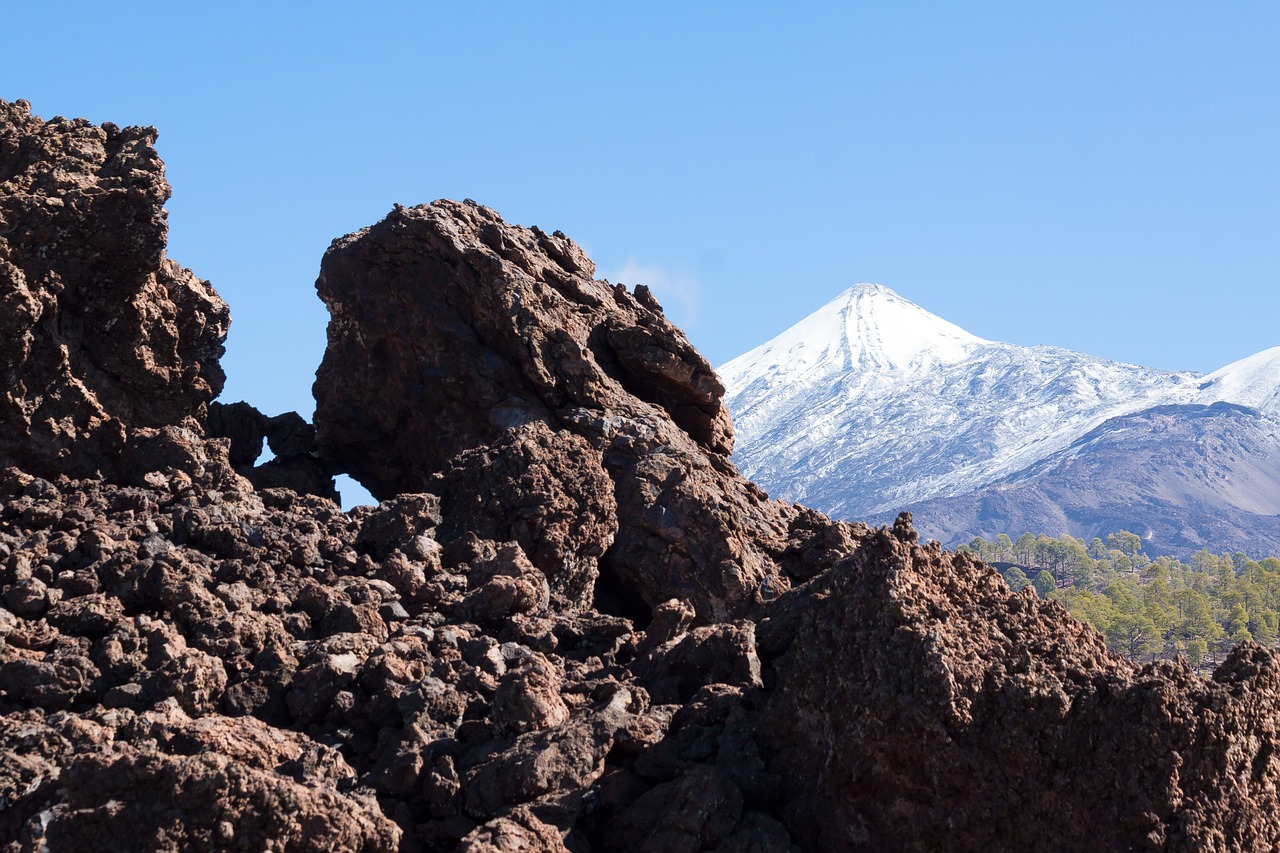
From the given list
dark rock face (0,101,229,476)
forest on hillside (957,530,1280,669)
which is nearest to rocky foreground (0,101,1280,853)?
dark rock face (0,101,229,476)

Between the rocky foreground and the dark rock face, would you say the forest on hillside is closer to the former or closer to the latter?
the rocky foreground

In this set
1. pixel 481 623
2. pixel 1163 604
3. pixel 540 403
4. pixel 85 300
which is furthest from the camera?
pixel 1163 604

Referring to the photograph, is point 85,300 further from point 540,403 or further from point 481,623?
point 481,623

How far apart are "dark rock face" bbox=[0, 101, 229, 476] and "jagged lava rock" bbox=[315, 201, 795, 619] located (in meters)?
2.40

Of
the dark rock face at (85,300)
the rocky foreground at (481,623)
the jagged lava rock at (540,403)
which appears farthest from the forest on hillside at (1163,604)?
the dark rock face at (85,300)

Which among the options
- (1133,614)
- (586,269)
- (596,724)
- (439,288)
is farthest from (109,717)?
(1133,614)

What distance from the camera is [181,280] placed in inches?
708

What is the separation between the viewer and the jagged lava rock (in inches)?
645

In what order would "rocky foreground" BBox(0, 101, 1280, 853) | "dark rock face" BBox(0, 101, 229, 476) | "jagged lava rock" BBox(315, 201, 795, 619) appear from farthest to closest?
1. "jagged lava rock" BBox(315, 201, 795, 619)
2. "dark rock face" BBox(0, 101, 229, 476)
3. "rocky foreground" BBox(0, 101, 1280, 853)

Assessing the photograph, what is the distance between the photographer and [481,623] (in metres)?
13.5

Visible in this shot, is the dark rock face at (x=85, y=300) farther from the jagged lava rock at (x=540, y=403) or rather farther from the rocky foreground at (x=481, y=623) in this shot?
the jagged lava rock at (x=540, y=403)

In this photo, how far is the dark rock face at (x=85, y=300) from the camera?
1600 centimetres

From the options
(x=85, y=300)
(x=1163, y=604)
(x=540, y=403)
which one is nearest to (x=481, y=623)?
(x=540, y=403)

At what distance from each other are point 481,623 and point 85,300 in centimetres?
656
